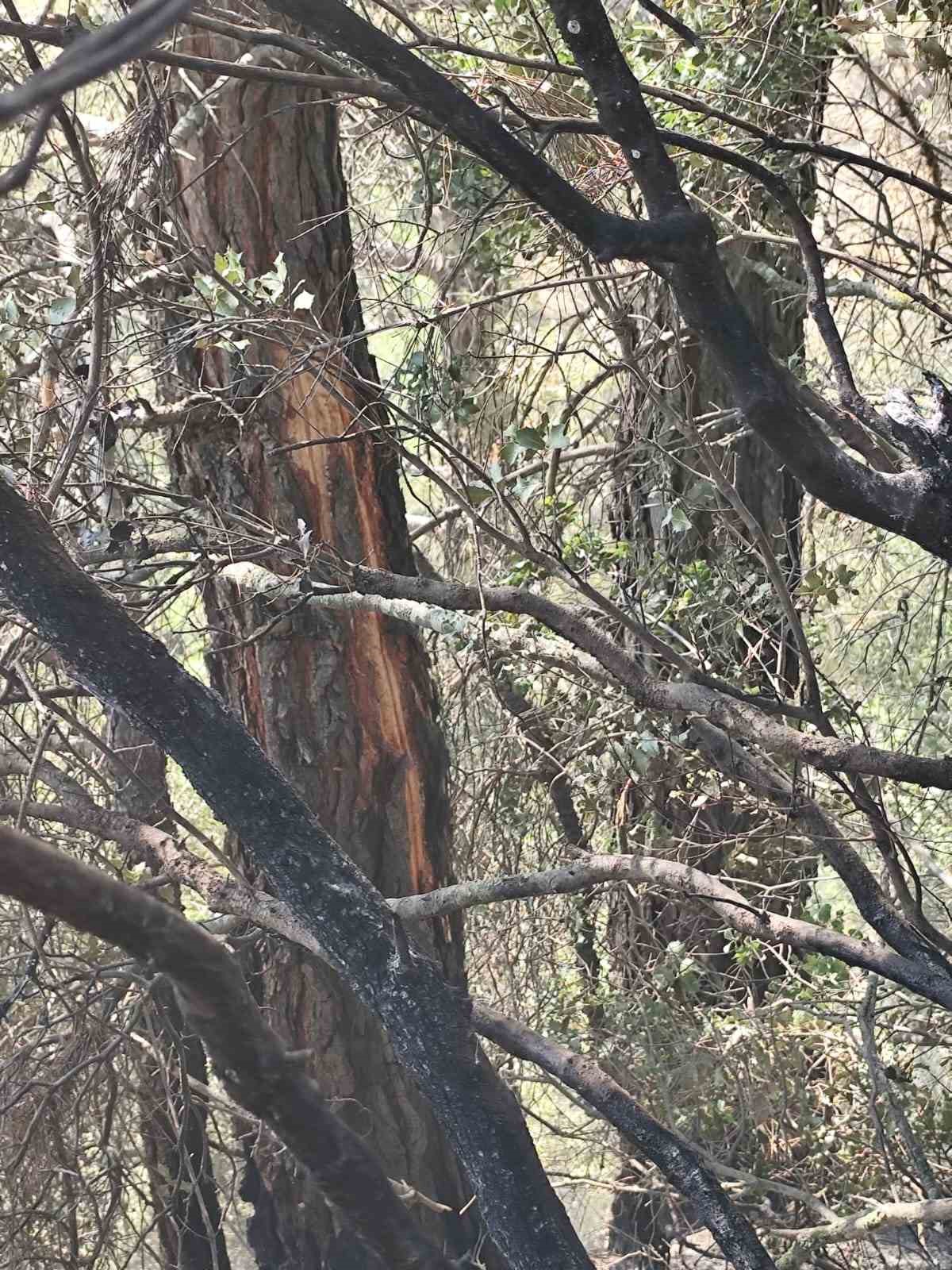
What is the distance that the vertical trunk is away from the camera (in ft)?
11.1

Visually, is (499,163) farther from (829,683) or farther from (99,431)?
(829,683)

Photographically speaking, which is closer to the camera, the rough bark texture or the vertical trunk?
the rough bark texture

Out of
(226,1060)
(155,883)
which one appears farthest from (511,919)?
(226,1060)

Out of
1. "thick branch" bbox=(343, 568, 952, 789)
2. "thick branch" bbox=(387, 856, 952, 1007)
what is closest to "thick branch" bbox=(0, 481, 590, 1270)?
"thick branch" bbox=(387, 856, 952, 1007)

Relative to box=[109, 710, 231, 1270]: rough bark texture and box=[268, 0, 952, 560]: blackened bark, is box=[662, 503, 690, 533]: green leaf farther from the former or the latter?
box=[109, 710, 231, 1270]: rough bark texture

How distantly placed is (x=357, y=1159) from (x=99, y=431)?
159 centimetres

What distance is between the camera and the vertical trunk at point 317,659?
340cm

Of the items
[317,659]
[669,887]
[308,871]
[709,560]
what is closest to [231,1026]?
[308,871]

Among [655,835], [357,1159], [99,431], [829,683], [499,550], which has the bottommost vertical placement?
[357,1159]

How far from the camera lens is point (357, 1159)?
184 centimetres

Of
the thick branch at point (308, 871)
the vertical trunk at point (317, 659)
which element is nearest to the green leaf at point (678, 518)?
the thick branch at point (308, 871)

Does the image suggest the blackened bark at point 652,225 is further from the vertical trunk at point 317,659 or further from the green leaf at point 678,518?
the vertical trunk at point 317,659

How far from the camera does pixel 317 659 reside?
3457 millimetres

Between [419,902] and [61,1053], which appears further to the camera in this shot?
[61,1053]
